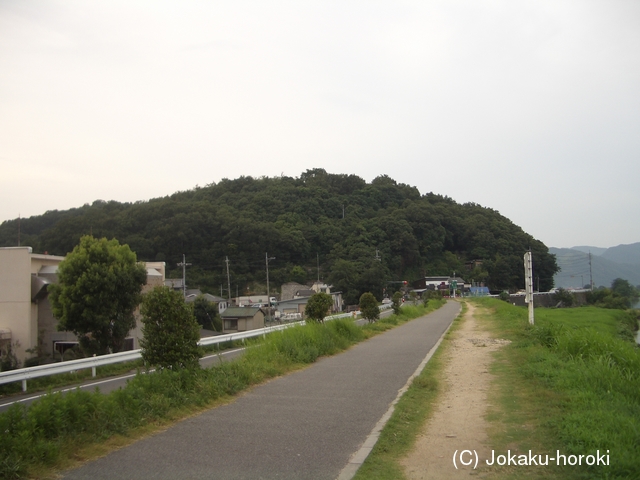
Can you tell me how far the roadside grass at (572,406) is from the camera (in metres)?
4.66

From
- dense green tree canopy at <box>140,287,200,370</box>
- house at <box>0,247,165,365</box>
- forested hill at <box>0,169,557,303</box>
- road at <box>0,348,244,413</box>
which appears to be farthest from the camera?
forested hill at <box>0,169,557,303</box>

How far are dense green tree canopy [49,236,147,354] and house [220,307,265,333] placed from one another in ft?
33.7

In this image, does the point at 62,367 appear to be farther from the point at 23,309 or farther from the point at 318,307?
the point at 23,309

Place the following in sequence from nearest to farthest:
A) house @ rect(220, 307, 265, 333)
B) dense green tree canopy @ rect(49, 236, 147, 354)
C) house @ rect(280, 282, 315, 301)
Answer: dense green tree canopy @ rect(49, 236, 147, 354) < house @ rect(220, 307, 265, 333) < house @ rect(280, 282, 315, 301)

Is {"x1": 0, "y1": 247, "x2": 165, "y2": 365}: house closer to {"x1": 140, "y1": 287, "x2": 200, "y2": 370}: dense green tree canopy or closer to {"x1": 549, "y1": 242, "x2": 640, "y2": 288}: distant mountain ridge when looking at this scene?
{"x1": 140, "y1": 287, "x2": 200, "y2": 370}: dense green tree canopy

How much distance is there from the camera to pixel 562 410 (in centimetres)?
642

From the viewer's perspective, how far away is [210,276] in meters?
56.9

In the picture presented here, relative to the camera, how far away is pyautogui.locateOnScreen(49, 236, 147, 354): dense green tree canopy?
2103 centimetres

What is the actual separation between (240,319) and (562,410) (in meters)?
27.6

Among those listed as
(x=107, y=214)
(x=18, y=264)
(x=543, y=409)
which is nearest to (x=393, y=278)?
(x=107, y=214)

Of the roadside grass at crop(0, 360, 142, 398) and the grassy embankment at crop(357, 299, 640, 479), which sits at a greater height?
the grassy embankment at crop(357, 299, 640, 479)

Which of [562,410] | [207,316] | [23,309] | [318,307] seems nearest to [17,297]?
[23,309]

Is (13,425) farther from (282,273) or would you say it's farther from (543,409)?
(282,273)

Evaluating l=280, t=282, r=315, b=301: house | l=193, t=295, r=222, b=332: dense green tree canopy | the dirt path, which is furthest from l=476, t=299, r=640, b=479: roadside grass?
l=280, t=282, r=315, b=301: house
